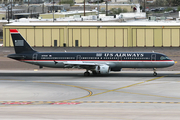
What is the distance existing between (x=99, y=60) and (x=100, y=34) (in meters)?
18.6

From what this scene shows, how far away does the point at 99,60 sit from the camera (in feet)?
193

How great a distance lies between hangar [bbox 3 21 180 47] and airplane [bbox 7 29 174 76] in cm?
1707

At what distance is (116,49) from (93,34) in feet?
18.5

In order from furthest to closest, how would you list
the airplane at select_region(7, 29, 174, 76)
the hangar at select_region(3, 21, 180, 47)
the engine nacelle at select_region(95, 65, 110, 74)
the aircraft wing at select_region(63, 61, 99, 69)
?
1. the hangar at select_region(3, 21, 180, 47)
2. the airplane at select_region(7, 29, 174, 76)
3. the aircraft wing at select_region(63, 61, 99, 69)
4. the engine nacelle at select_region(95, 65, 110, 74)

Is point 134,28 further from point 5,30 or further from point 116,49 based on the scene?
point 5,30

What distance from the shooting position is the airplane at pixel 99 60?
190 ft

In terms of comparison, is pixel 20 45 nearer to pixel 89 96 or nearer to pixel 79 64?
pixel 79 64

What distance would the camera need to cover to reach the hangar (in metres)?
75.9

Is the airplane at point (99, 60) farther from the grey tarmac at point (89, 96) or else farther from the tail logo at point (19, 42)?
the grey tarmac at point (89, 96)

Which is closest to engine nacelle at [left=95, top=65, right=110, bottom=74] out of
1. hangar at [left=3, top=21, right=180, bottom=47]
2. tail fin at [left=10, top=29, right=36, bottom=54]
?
tail fin at [left=10, top=29, right=36, bottom=54]

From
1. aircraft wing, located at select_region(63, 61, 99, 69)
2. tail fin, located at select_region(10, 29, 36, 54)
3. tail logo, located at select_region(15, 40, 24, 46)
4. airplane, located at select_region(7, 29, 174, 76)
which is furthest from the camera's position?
tail logo, located at select_region(15, 40, 24, 46)

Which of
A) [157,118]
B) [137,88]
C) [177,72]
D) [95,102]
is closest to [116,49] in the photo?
[177,72]

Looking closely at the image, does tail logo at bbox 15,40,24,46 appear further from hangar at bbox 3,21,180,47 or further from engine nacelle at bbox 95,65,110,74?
hangar at bbox 3,21,180,47

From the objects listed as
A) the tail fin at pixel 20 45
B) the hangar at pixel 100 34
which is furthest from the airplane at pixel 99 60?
the hangar at pixel 100 34
